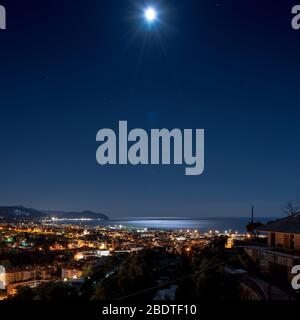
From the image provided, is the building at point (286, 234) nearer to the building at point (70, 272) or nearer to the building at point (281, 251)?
the building at point (281, 251)

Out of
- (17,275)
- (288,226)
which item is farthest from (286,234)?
(17,275)

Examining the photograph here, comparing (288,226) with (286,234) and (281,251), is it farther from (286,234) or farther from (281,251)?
(281,251)

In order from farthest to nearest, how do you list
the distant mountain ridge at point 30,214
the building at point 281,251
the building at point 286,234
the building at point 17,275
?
the distant mountain ridge at point 30,214
the building at point 17,275
the building at point 286,234
the building at point 281,251

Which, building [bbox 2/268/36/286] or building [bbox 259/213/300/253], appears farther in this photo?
building [bbox 2/268/36/286]

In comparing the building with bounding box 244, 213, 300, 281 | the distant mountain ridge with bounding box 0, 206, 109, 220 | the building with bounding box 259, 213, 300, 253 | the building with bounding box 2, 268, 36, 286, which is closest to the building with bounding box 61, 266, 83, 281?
the building with bounding box 2, 268, 36, 286

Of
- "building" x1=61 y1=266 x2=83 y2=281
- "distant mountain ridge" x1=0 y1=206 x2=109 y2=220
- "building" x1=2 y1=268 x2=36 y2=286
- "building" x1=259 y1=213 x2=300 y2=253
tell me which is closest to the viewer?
"building" x1=259 y1=213 x2=300 y2=253

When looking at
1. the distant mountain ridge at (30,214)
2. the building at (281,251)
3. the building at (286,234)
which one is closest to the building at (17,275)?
the building at (281,251)

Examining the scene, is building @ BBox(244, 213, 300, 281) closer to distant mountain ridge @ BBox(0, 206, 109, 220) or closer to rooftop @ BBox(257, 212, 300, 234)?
rooftop @ BBox(257, 212, 300, 234)

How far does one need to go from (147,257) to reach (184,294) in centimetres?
750

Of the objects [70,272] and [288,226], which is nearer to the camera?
[288,226]

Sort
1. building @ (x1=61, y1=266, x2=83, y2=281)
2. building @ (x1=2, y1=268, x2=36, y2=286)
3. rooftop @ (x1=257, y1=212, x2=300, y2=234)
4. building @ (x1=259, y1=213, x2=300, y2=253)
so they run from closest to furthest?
building @ (x1=259, y1=213, x2=300, y2=253) < rooftop @ (x1=257, y1=212, x2=300, y2=234) < building @ (x1=61, y1=266, x2=83, y2=281) < building @ (x1=2, y1=268, x2=36, y2=286)

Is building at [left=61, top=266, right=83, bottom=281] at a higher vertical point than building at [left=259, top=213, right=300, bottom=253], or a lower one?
lower

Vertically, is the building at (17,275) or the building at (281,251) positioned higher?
the building at (281,251)
